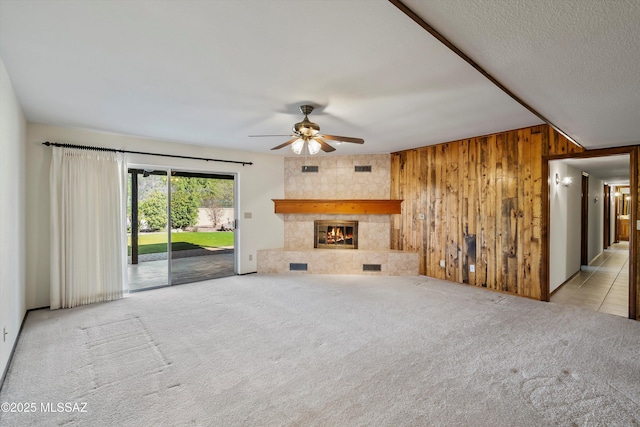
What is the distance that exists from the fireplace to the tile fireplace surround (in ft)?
0.30

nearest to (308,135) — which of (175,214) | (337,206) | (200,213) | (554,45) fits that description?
(554,45)

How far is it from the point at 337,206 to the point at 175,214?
3.15 m

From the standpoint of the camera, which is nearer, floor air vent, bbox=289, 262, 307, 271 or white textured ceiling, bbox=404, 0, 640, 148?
white textured ceiling, bbox=404, 0, 640, 148

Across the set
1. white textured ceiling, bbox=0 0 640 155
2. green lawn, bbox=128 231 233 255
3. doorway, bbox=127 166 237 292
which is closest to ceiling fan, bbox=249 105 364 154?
white textured ceiling, bbox=0 0 640 155

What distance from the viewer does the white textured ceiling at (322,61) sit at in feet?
4.58

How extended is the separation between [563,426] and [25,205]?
5.80 m

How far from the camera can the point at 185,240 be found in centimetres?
702

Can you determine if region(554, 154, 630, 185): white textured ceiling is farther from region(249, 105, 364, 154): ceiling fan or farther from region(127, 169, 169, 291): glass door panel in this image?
region(127, 169, 169, 291): glass door panel

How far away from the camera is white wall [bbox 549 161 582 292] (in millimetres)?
4477

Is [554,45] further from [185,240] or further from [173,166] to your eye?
[185,240]

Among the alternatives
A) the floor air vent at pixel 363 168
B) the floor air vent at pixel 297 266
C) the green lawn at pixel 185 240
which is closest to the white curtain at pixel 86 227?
the green lawn at pixel 185 240

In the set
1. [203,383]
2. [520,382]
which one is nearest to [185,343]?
[203,383]

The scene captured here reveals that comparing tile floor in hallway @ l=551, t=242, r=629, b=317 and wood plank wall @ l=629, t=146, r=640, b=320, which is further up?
wood plank wall @ l=629, t=146, r=640, b=320

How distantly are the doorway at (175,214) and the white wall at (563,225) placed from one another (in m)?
5.48
